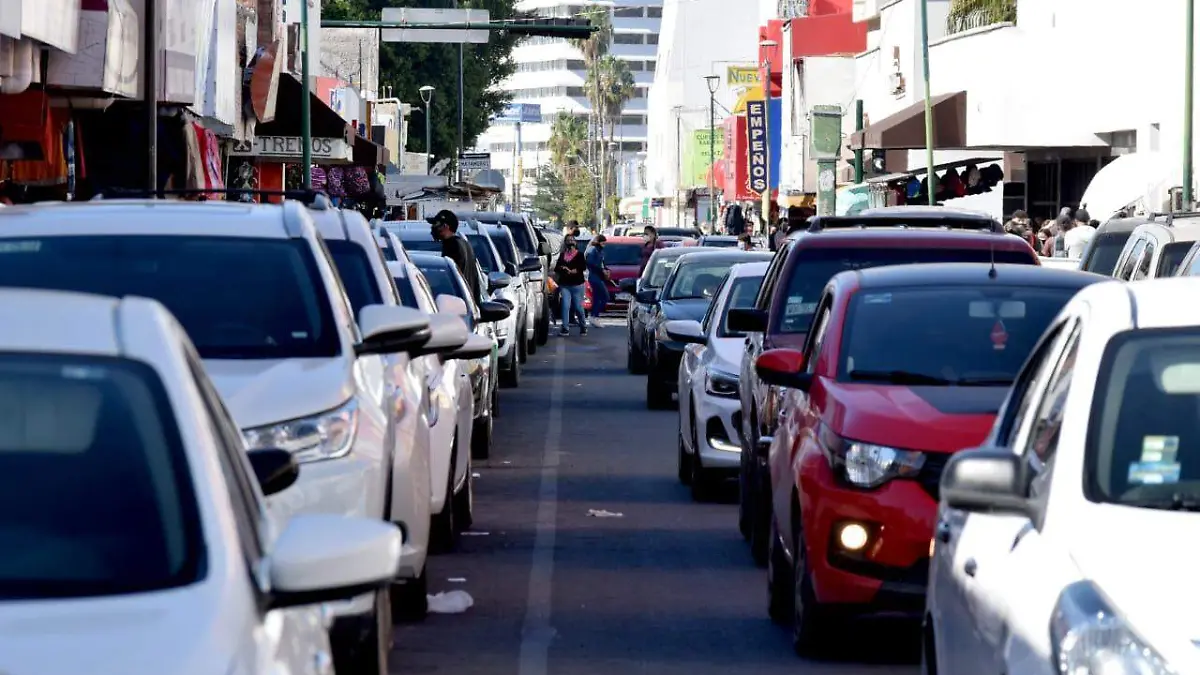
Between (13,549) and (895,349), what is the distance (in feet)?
20.6

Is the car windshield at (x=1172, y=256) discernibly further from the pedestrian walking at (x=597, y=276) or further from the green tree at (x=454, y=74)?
the green tree at (x=454, y=74)

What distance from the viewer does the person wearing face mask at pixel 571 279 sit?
37.3m

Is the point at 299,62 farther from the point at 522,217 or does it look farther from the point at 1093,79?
the point at 1093,79

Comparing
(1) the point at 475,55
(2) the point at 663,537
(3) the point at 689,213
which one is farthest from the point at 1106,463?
(3) the point at 689,213

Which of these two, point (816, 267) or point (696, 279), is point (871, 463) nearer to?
point (816, 267)

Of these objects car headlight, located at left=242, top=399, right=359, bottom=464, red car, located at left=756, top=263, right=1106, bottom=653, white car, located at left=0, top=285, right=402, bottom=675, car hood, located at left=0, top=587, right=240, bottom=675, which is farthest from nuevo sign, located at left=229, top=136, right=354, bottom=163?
car hood, located at left=0, top=587, right=240, bottom=675

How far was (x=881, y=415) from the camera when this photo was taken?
9.01m

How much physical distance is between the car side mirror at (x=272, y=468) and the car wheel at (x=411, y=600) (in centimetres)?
423

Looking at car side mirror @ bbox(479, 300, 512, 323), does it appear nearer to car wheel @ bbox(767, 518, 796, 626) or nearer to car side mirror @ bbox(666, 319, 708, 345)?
car side mirror @ bbox(666, 319, 708, 345)

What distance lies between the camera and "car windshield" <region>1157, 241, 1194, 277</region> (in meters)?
16.1

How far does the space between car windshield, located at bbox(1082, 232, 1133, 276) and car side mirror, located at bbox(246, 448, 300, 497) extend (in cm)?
1385

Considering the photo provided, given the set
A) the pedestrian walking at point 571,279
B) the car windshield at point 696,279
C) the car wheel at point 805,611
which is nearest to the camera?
the car wheel at point 805,611

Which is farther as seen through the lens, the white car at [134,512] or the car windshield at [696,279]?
the car windshield at [696,279]

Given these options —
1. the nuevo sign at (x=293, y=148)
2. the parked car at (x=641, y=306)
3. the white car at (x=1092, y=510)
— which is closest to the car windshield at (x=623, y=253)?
the nuevo sign at (x=293, y=148)
